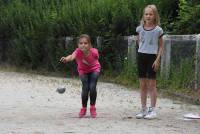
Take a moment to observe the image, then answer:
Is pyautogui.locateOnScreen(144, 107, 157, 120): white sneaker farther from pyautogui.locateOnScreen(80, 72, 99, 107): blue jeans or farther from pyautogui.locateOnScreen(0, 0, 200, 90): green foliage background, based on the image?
pyautogui.locateOnScreen(0, 0, 200, 90): green foliage background

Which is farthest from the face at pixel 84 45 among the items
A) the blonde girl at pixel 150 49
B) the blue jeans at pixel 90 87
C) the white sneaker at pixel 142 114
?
the white sneaker at pixel 142 114

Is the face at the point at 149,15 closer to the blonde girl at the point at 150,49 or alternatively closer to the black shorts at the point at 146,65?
the blonde girl at the point at 150,49

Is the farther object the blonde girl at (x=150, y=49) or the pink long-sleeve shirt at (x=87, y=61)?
the pink long-sleeve shirt at (x=87, y=61)

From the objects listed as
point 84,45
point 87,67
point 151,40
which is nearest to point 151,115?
point 151,40

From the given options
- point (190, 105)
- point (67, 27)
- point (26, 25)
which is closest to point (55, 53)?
point (67, 27)

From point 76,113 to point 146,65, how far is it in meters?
1.51

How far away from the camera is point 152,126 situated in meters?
9.08

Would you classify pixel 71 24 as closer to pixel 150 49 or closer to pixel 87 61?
pixel 87 61

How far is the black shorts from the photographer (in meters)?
10.0

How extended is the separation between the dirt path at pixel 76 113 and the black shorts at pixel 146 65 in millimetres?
702

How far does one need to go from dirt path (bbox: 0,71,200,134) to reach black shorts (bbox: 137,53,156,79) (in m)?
0.70

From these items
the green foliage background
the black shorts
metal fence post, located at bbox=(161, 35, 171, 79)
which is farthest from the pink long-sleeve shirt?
the green foliage background

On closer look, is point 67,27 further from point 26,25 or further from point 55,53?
point 26,25

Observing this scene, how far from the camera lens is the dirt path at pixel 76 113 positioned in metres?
8.73
